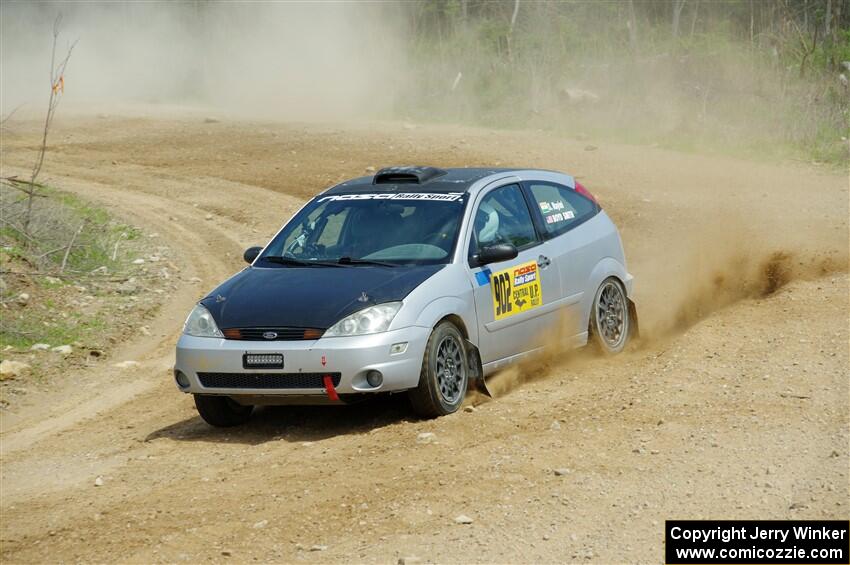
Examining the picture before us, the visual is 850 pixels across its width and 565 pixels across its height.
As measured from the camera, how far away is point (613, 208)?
17.7 metres

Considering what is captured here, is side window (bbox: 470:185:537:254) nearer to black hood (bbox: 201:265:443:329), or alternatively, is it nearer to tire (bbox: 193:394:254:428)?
black hood (bbox: 201:265:443:329)

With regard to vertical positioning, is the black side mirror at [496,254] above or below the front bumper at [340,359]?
above

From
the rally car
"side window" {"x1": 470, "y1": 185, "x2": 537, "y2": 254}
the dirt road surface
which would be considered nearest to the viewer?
the dirt road surface

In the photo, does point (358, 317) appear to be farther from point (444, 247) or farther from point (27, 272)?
point (27, 272)

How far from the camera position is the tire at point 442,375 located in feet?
27.2

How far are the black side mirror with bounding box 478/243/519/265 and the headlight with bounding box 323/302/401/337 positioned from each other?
1025mm

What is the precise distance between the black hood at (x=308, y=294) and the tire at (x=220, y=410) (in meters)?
0.56

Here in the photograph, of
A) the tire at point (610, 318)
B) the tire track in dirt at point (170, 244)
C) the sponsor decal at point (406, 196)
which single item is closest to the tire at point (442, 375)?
the sponsor decal at point (406, 196)

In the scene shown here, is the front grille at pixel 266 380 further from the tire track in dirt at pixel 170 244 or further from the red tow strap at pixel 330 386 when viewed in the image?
the tire track in dirt at pixel 170 244

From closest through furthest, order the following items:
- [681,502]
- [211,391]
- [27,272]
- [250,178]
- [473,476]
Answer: [681,502] < [473,476] < [211,391] < [27,272] < [250,178]

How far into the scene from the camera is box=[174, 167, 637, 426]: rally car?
8203mm

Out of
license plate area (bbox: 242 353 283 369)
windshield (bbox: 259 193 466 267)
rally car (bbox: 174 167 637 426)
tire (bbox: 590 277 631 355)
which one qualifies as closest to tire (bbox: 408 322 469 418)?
rally car (bbox: 174 167 637 426)

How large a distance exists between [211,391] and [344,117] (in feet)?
69.2

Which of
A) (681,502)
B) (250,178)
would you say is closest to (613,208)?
(250,178)
